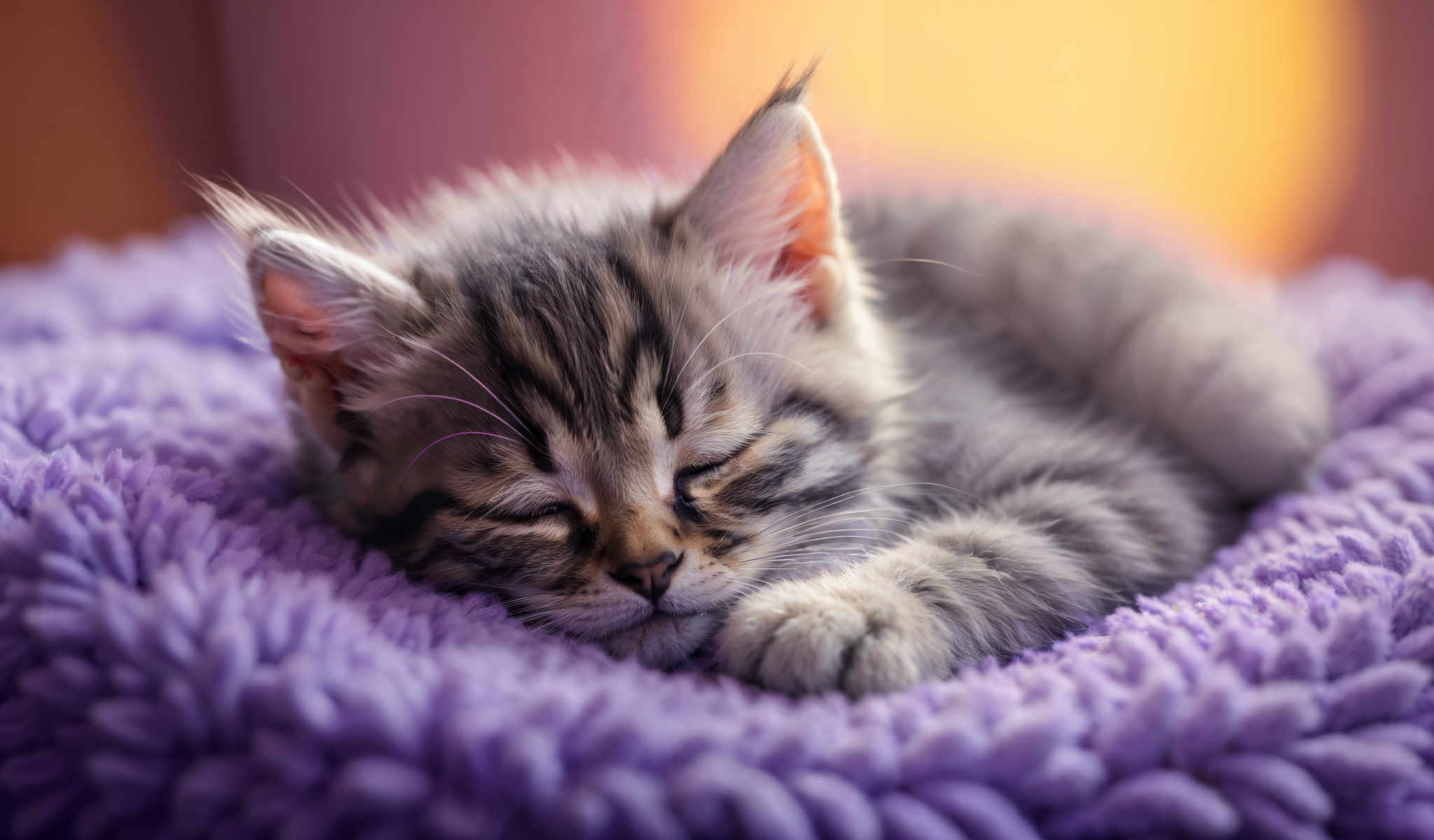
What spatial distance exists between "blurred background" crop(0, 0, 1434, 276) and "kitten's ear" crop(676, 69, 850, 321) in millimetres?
732

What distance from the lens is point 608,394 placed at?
3.15ft

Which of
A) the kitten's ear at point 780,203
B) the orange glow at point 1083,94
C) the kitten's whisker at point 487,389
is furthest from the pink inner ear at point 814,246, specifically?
the orange glow at point 1083,94

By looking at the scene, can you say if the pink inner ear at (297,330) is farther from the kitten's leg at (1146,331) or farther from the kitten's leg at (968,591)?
the kitten's leg at (1146,331)

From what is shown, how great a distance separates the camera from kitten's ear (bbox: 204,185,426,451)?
0.97 m

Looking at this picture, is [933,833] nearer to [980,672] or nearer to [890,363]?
[980,672]

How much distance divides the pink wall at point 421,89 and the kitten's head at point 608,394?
83 cm

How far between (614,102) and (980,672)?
148cm

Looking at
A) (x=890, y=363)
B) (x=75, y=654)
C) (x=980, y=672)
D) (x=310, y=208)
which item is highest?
(x=310, y=208)

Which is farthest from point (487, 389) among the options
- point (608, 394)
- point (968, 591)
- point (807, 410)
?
point (968, 591)

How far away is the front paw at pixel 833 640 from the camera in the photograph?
81 centimetres

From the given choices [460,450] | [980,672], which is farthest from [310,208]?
[980,672]

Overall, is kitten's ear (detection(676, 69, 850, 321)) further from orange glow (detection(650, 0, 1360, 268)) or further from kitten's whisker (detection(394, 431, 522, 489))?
orange glow (detection(650, 0, 1360, 268))

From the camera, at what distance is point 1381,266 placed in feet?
7.30

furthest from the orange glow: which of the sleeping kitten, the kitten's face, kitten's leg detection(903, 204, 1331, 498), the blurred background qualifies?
the kitten's face
